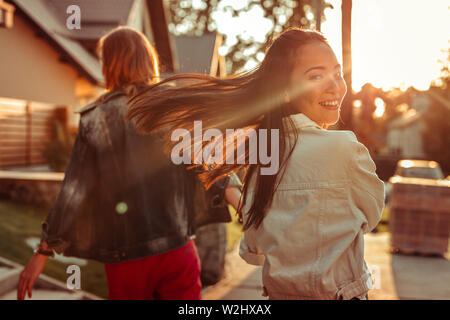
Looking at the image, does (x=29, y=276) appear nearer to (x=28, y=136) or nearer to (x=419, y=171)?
(x=28, y=136)

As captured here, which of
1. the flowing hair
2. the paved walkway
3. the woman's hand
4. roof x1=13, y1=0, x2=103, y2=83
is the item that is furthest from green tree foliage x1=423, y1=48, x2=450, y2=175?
the woman's hand

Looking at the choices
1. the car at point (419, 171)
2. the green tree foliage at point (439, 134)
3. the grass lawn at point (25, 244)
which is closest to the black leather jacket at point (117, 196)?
the grass lawn at point (25, 244)

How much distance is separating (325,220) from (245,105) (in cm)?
55

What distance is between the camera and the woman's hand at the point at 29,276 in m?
2.36

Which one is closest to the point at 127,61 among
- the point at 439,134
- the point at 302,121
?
the point at 302,121

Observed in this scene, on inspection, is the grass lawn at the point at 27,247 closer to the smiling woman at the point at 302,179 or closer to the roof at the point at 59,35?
the smiling woman at the point at 302,179

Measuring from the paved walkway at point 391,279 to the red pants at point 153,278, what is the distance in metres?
2.33

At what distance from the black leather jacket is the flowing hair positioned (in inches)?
3.8

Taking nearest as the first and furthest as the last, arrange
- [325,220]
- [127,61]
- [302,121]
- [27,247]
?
1. [325,220]
2. [302,121]
3. [127,61]
4. [27,247]

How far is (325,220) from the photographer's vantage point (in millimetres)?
1503

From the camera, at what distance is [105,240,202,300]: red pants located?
2303 millimetres

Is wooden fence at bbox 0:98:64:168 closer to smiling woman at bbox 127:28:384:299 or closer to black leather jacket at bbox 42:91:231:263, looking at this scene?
black leather jacket at bbox 42:91:231:263

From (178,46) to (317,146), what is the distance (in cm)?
2210
